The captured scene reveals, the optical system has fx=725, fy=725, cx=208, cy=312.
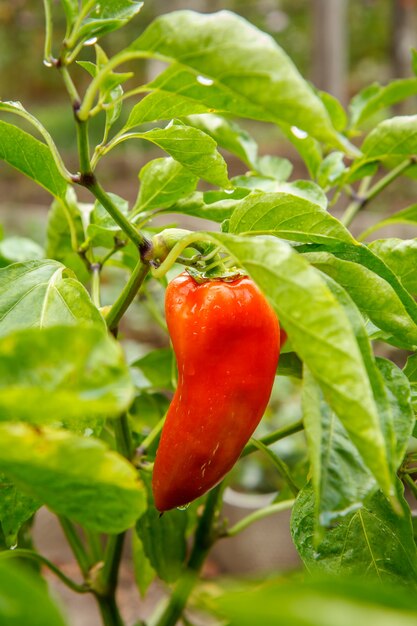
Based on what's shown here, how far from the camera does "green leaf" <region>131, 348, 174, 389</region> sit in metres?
0.67

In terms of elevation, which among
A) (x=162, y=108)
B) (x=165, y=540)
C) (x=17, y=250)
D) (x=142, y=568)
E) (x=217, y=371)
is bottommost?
(x=142, y=568)

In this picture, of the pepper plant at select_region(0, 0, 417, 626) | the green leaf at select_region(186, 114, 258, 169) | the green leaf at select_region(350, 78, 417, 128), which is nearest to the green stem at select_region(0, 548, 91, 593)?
the pepper plant at select_region(0, 0, 417, 626)

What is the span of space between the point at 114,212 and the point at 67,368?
6.4 inches

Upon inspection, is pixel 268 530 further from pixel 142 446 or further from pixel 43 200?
pixel 43 200

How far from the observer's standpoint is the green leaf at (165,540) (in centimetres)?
56

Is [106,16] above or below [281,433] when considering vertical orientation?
above

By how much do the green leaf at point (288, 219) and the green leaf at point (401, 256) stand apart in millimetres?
59

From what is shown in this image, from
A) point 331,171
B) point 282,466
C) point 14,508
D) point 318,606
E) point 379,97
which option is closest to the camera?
point 318,606

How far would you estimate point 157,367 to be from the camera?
0.67 metres

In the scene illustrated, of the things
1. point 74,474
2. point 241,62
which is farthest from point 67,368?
point 241,62

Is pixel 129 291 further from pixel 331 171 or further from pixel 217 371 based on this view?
pixel 331 171

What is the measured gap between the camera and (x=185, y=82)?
0.35 metres

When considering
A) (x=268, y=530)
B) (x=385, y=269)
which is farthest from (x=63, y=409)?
(x=268, y=530)

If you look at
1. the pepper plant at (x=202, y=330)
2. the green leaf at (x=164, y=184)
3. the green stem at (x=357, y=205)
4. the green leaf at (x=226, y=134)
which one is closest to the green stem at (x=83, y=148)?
the pepper plant at (x=202, y=330)
